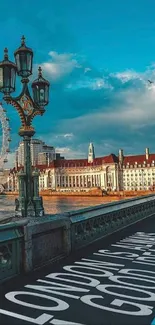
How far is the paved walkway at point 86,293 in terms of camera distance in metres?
4.65

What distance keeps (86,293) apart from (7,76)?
7.16 meters

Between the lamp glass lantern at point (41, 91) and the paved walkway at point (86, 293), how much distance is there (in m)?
5.50

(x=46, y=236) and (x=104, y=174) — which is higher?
(x=104, y=174)

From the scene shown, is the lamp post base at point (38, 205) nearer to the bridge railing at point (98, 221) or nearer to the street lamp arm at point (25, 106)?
the bridge railing at point (98, 221)

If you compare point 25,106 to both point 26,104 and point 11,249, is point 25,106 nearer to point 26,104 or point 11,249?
point 26,104

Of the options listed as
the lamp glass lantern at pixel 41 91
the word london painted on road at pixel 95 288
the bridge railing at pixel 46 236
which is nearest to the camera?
the word london painted on road at pixel 95 288

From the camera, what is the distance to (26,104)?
11.3m

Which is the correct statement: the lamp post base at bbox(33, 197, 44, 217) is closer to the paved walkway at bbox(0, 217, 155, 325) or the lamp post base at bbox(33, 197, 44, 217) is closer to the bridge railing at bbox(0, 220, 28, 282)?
the paved walkway at bbox(0, 217, 155, 325)

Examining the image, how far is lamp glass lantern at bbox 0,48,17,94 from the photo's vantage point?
1048 cm

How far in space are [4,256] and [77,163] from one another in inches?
7603

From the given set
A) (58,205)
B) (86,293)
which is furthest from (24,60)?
(58,205)

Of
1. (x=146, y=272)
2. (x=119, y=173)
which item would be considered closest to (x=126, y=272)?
(x=146, y=272)

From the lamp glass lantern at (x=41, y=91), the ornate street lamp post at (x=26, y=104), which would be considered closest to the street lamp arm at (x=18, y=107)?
the ornate street lamp post at (x=26, y=104)

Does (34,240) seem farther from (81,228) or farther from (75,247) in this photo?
(81,228)
